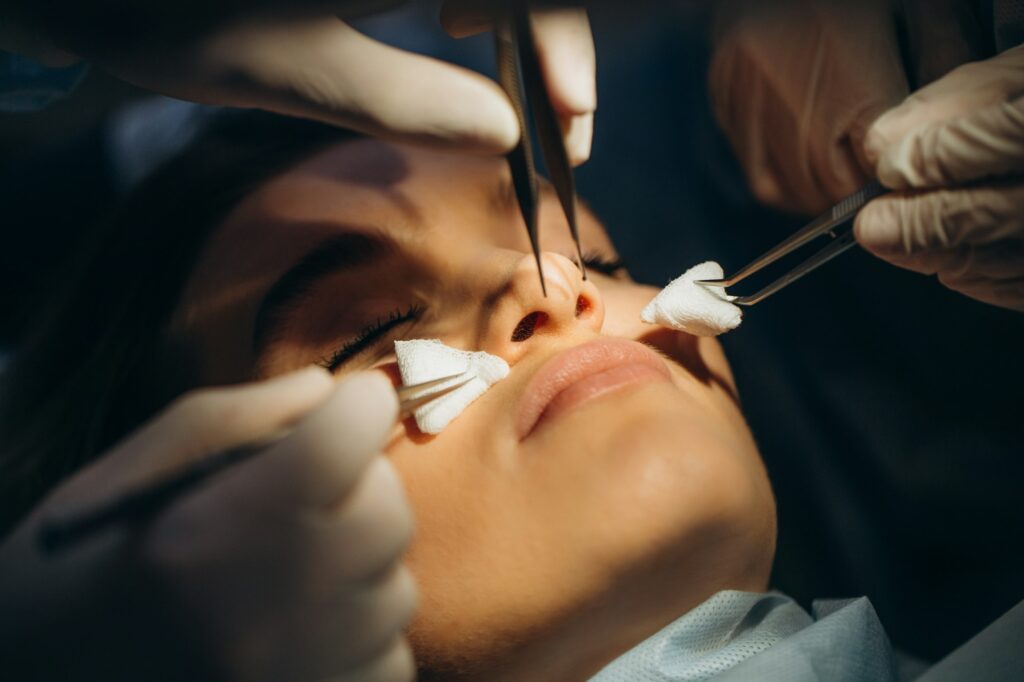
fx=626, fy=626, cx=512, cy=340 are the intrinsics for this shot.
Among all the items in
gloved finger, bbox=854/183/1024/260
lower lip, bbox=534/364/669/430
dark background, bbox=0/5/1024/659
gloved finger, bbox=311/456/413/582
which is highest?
gloved finger, bbox=854/183/1024/260

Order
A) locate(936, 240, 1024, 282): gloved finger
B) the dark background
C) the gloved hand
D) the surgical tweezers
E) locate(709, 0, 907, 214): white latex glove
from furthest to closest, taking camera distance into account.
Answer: the dark background → locate(709, 0, 907, 214): white latex glove → locate(936, 240, 1024, 282): gloved finger → the gloved hand → the surgical tweezers

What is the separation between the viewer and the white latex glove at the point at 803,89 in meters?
1.04

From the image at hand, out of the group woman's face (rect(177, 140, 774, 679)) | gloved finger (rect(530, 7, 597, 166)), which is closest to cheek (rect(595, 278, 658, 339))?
woman's face (rect(177, 140, 774, 679))

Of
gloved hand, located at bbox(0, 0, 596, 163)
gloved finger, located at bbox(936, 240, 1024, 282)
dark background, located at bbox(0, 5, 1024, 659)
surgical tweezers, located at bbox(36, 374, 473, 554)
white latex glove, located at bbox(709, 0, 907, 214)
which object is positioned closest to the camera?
surgical tweezers, located at bbox(36, 374, 473, 554)

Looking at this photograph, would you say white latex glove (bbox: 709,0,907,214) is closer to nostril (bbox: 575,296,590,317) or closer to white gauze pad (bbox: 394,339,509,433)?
nostril (bbox: 575,296,590,317)

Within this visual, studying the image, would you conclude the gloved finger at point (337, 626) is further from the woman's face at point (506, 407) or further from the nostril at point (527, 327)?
the nostril at point (527, 327)

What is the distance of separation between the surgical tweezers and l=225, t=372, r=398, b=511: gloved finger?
18 mm

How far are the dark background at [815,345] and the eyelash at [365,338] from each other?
0.78 meters

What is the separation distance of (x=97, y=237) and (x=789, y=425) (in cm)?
143

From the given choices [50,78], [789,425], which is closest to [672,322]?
[789,425]

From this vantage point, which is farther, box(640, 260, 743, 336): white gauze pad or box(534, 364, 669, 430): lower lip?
box(640, 260, 743, 336): white gauze pad

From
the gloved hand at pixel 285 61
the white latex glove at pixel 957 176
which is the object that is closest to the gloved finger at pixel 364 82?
the gloved hand at pixel 285 61

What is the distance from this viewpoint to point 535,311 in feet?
2.65

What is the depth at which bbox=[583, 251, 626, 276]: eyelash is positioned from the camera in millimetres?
1093
